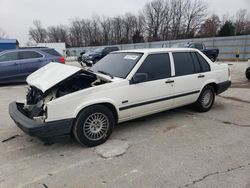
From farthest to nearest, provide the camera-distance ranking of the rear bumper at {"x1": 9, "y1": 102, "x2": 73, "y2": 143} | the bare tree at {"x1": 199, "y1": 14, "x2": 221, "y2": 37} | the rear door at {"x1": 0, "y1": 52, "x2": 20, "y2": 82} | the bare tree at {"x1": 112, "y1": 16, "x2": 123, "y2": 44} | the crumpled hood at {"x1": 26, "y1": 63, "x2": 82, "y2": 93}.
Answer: the bare tree at {"x1": 112, "y1": 16, "x2": 123, "y2": 44} < the bare tree at {"x1": 199, "y1": 14, "x2": 221, "y2": 37} < the rear door at {"x1": 0, "y1": 52, "x2": 20, "y2": 82} < the crumpled hood at {"x1": 26, "y1": 63, "x2": 82, "y2": 93} < the rear bumper at {"x1": 9, "y1": 102, "x2": 73, "y2": 143}

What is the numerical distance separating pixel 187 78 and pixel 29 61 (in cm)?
770

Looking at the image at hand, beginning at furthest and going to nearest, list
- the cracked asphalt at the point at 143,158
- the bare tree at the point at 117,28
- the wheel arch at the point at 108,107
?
the bare tree at the point at 117,28
the wheel arch at the point at 108,107
the cracked asphalt at the point at 143,158

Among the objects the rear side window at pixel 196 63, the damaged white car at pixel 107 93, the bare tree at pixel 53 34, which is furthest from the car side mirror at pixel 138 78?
the bare tree at pixel 53 34

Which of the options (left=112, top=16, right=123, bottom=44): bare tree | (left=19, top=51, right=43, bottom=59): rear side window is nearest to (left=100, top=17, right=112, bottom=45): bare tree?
(left=112, top=16, right=123, bottom=44): bare tree

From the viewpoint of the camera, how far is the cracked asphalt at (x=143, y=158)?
2.69 meters

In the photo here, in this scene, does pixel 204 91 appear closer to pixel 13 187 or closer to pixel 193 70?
pixel 193 70

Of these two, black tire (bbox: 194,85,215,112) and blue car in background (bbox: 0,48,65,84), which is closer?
black tire (bbox: 194,85,215,112)

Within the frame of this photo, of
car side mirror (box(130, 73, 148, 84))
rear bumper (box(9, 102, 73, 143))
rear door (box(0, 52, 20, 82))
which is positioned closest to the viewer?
rear bumper (box(9, 102, 73, 143))

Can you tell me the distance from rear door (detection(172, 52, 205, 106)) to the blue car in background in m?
7.32

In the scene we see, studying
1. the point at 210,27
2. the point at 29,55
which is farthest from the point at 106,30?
the point at 29,55

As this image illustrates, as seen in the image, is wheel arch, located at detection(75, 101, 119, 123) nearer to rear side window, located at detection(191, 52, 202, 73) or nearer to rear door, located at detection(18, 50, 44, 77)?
rear side window, located at detection(191, 52, 202, 73)

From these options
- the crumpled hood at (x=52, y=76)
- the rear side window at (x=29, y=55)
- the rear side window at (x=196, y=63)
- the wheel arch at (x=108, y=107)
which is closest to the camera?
the wheel arch at (x=108, y=107)

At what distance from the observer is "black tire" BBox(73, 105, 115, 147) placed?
3.41 metres

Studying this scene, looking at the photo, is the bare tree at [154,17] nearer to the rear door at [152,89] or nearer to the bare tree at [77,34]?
the bare tree at [77,34]
